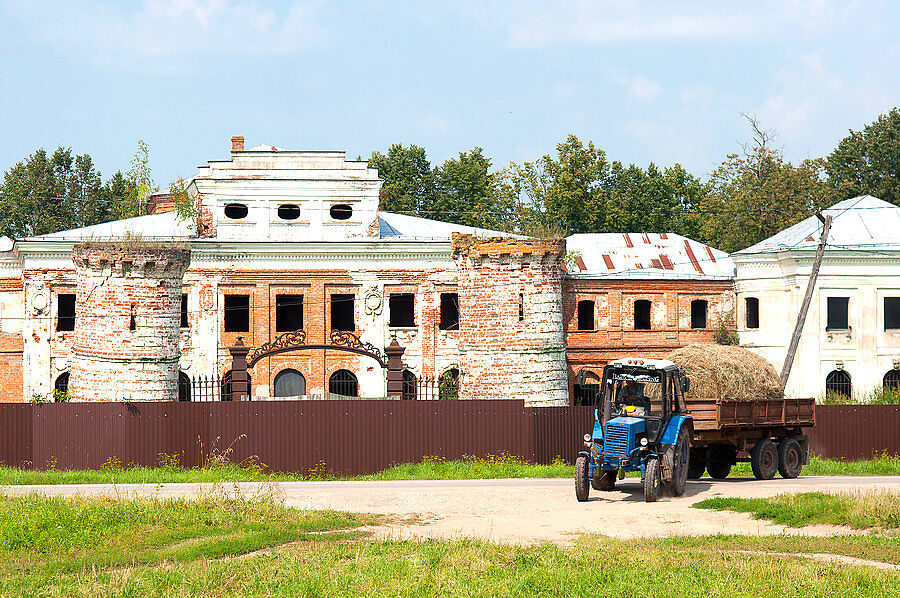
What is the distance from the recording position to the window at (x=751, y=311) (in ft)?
136

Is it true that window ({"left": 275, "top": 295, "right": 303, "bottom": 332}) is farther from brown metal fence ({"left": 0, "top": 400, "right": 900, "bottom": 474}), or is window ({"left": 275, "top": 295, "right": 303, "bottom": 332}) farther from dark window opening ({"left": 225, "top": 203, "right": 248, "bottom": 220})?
brown metal fence ({"left": 0, "top": 400, "right": 900, "bottom": 474})

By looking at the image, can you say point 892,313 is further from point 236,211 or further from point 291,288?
point 236,211

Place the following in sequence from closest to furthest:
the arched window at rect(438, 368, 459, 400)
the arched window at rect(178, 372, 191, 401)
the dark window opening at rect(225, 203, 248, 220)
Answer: the arched window at rect(438, 368, 459, 400)
the arched window at rect(178, 372, 191, 401)
the dark window opening at rect(225, 203, 248, 220)

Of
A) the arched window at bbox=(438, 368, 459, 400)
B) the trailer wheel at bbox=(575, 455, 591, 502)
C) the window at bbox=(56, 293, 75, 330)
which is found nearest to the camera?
the trailer wheel at bbox=(575, 455, 591, 502)

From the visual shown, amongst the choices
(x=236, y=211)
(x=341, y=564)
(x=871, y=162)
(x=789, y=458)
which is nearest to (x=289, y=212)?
(x=236, y=211)

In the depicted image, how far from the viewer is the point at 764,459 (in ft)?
73.6

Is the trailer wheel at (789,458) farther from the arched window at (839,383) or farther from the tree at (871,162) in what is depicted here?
the tree at (871,162)

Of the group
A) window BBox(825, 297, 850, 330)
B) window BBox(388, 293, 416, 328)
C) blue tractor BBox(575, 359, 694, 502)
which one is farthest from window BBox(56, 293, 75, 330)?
window BBox(825, 297, 850, 330)

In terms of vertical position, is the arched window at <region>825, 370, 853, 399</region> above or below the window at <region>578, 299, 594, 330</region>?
below

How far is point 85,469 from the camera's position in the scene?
24625 millimetres

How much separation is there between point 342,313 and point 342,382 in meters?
2.48

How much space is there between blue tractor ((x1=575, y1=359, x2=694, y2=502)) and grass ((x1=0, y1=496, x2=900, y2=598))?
390 centimetres

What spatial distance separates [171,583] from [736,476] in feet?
50.1

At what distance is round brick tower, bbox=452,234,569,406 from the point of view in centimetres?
2703
